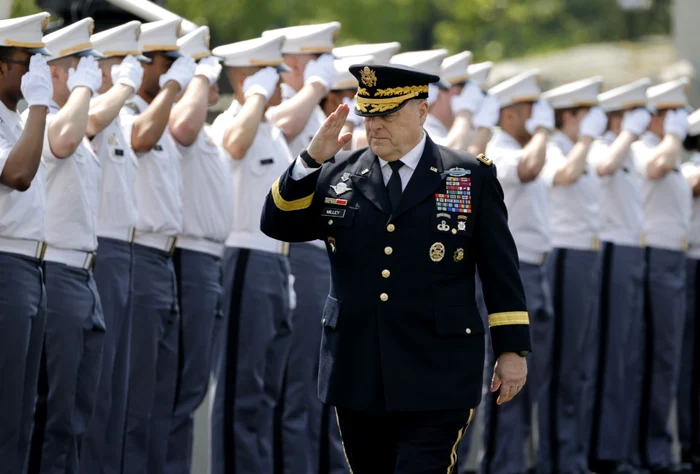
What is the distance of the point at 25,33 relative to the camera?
6.11 m

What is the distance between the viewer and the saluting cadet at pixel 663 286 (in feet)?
34.2

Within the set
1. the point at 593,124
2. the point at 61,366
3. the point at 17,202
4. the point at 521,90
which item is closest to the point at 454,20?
the point at 593,124

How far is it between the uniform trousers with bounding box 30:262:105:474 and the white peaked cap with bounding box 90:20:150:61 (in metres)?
1.19

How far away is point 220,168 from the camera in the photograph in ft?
24.8

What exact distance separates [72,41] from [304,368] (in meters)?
2.35

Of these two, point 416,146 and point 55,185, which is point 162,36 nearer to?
point 55,185

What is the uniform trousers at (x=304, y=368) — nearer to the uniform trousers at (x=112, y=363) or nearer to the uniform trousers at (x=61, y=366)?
the uniform trousers at (x=112, y=363)

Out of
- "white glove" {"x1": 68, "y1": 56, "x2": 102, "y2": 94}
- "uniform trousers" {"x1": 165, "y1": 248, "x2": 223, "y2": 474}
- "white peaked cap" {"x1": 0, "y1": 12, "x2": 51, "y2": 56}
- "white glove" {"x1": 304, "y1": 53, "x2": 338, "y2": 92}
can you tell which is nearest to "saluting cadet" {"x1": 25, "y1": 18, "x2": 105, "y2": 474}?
"white glove" {"x1": 68, "y1": 56, "x2": 102, "y2": 94}

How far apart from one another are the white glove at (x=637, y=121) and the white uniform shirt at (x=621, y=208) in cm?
22

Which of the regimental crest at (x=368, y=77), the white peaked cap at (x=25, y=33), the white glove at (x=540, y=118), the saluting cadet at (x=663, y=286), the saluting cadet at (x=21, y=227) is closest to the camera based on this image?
the regimental crest at (x=368, y=77)

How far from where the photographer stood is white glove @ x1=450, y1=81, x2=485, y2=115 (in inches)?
355

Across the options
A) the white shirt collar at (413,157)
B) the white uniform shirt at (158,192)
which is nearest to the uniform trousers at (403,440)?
the white shirt collar at (413,157)

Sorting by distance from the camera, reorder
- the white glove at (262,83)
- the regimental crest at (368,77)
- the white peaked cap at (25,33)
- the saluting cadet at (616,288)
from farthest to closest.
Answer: the saluting cadet at (616,288) < the white glove at (262,83) < the white peaked cap at (25,33) < the regimental crest at (368,77)

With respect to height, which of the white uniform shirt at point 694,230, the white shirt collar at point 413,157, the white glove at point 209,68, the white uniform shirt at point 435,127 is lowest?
the white uniform shirt at point 694,230
